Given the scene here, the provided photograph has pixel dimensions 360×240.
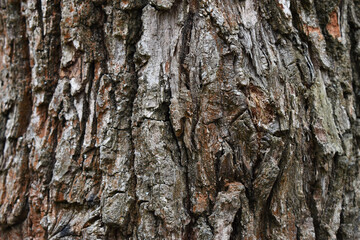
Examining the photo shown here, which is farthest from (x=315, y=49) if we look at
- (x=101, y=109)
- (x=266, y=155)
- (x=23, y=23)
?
(x=23, y=23)

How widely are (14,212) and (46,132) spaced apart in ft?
1.45

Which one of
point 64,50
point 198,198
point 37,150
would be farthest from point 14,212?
point 198,198

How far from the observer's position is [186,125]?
4.49 feet

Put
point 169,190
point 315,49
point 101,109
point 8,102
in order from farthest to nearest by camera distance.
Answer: point 8,102
point 315,49
point 101,109
point 169,190

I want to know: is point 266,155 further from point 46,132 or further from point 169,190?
point 46,132

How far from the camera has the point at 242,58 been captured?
54.6 inches

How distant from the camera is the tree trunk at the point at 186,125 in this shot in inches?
53.5

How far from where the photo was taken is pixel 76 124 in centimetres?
149

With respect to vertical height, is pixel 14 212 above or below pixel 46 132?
below

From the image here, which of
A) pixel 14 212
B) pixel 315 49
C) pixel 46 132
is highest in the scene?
pixel 315 49

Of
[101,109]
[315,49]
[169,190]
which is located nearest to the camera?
[169,190]

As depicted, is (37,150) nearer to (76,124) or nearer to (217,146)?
(76,124)

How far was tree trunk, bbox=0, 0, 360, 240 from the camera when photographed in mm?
1358

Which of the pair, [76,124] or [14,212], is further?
[14,212]
